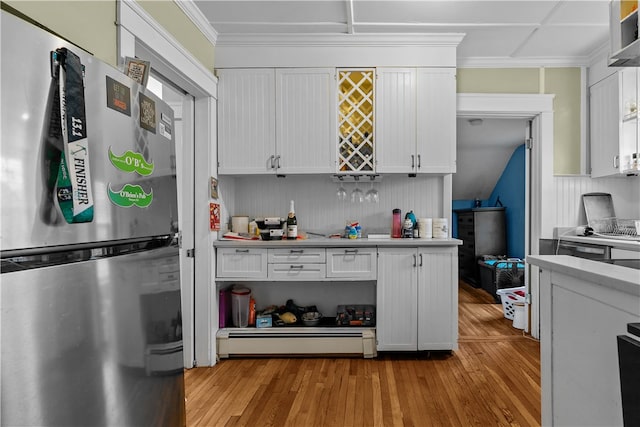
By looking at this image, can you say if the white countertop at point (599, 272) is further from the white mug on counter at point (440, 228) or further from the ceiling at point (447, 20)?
the ceiling at point (447, 20)

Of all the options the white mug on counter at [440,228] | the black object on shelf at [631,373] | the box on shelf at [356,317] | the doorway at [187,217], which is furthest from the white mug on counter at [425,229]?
the black object on shelf at [631,373]

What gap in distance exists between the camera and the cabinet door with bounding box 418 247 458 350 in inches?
114

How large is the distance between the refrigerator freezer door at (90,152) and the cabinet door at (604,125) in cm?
355

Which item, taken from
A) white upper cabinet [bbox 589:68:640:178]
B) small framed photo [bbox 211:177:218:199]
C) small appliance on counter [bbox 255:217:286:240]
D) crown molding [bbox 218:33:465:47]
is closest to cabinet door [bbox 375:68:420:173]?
crown molding [bbox 218:33:465:47]

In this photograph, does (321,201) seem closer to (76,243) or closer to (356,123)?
(356,123)

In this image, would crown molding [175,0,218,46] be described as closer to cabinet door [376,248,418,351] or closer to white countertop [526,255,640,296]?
cabinet door [376,248,418,351]

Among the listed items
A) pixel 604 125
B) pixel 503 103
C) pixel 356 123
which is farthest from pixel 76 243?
pixel 604 125

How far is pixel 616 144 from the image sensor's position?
3057mm

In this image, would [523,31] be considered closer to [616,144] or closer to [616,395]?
[616,144]

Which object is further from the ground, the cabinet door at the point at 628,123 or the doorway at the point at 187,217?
the cabinet door at the point at 628,123

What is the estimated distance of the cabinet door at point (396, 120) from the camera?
121 inches

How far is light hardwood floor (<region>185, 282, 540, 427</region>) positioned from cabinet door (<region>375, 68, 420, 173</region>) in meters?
1.59

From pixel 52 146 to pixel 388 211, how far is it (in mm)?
2970

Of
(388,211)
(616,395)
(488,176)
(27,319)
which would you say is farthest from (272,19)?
(488,176)
